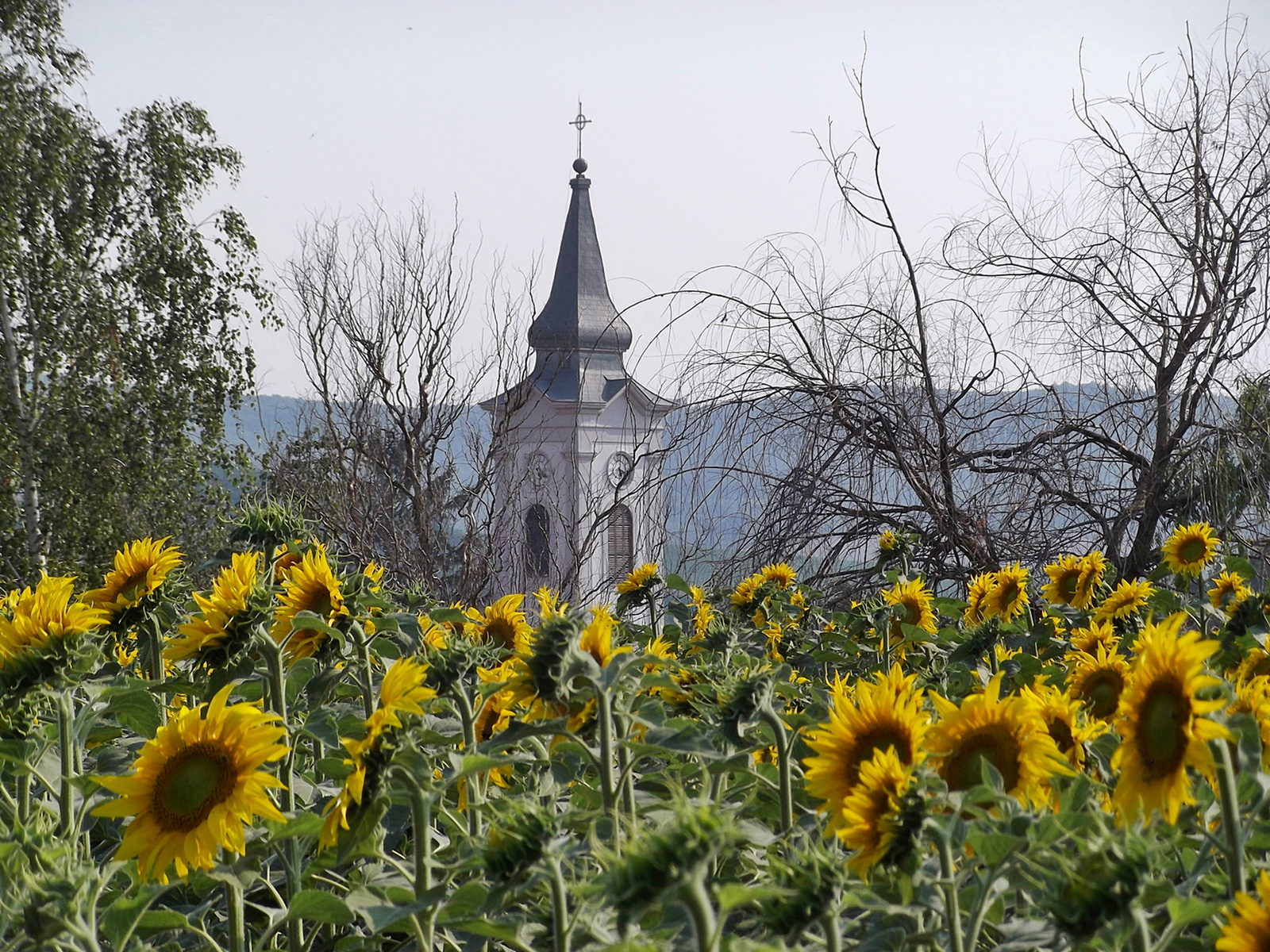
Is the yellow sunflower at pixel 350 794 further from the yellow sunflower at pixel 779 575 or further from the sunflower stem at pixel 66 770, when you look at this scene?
the yellow sunflower at pixel 779 575

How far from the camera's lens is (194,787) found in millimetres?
990

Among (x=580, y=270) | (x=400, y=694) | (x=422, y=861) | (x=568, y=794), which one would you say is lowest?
(x=568, y=794)

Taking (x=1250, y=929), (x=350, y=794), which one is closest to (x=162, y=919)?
(x=350, y=794)

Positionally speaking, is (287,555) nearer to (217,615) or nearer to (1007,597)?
(217,615)

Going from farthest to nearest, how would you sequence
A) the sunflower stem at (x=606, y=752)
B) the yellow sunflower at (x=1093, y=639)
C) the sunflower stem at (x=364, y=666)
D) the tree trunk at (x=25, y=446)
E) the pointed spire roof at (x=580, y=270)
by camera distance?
the pointed spire roof at (x=580, y=270)
the tree trunk at (x=25, y=446)
the yellow sunflower at (x=1093, y=639)
the sunflower stem at (x=364, y=666)
the sunflower stem at (x=606, y=752)

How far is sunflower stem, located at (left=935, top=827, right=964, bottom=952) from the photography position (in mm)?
743

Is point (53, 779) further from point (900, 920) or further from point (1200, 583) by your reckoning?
point (1200, 583)

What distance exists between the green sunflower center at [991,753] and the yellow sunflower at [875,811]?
163mm

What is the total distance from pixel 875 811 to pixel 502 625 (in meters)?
1.00

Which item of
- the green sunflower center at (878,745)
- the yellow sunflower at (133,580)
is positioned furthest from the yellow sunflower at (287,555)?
the green sunflower center at (878,745)

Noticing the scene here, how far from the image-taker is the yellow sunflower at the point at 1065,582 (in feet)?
8.57

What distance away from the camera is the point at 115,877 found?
121 centimetres

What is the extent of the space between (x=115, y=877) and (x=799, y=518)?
7.86ft

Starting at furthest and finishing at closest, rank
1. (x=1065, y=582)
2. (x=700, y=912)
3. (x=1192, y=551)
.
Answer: (x=1065, y=582) < (x=1192, y=551) < (x=700, y=912)
